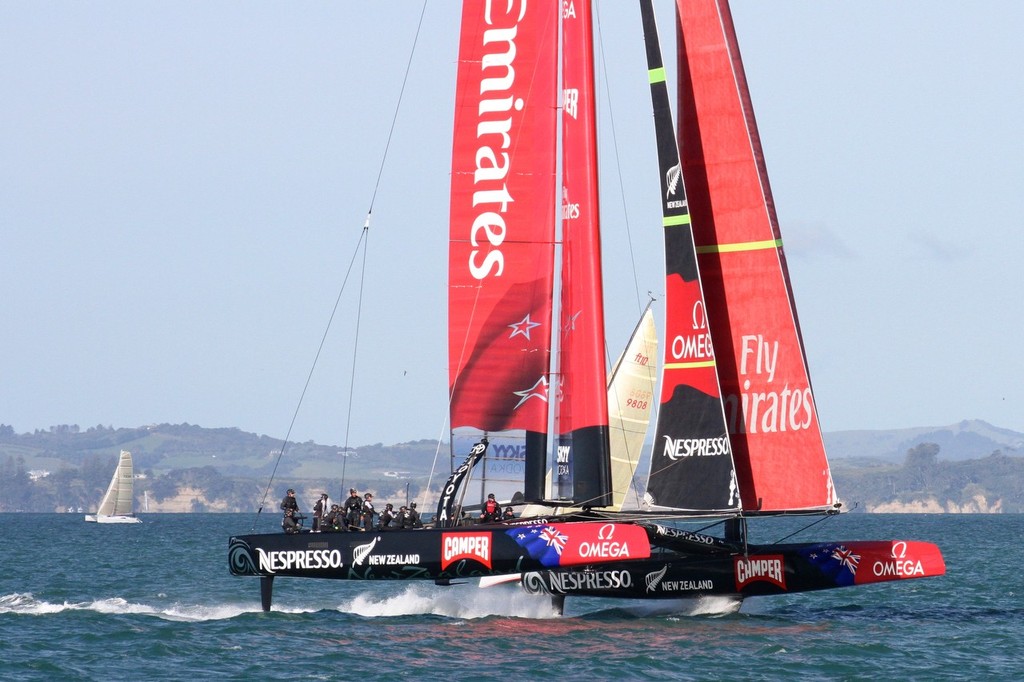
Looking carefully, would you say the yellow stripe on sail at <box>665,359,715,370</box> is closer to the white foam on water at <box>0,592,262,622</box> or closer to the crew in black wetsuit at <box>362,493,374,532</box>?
the crew in black wetsuit at <box>362,493,374,532</box>

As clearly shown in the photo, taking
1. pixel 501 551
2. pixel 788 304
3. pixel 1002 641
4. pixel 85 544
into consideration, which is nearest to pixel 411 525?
→ pixel 501 551

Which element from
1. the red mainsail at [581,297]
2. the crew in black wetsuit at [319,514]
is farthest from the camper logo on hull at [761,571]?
the crew in black wetsuit at [319,514]

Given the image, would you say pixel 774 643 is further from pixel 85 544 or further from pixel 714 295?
pixel 85 544

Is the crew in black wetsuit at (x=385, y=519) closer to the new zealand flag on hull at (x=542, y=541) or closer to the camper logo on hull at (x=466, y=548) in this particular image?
the camper logo on hull at (x=466, y=548)

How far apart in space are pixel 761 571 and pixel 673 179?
566cm

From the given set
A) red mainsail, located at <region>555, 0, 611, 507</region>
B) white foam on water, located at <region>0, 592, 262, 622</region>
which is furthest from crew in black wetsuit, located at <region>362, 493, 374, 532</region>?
red mainsail, located at <region>555, 0, 611, 507</region>

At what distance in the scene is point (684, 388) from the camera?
21.8 m

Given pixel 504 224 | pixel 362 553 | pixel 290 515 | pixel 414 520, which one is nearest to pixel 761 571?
pixel 414 520

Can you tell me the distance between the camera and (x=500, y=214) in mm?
22219

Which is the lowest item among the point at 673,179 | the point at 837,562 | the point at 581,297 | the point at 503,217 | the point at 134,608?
the point at 134,608

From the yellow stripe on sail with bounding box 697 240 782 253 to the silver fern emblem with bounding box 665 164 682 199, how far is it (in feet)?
4.11

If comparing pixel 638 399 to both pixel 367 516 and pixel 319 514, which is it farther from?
pixel 319 514

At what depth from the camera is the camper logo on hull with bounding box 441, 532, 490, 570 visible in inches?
797

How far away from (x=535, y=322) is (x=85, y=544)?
4886 cm
